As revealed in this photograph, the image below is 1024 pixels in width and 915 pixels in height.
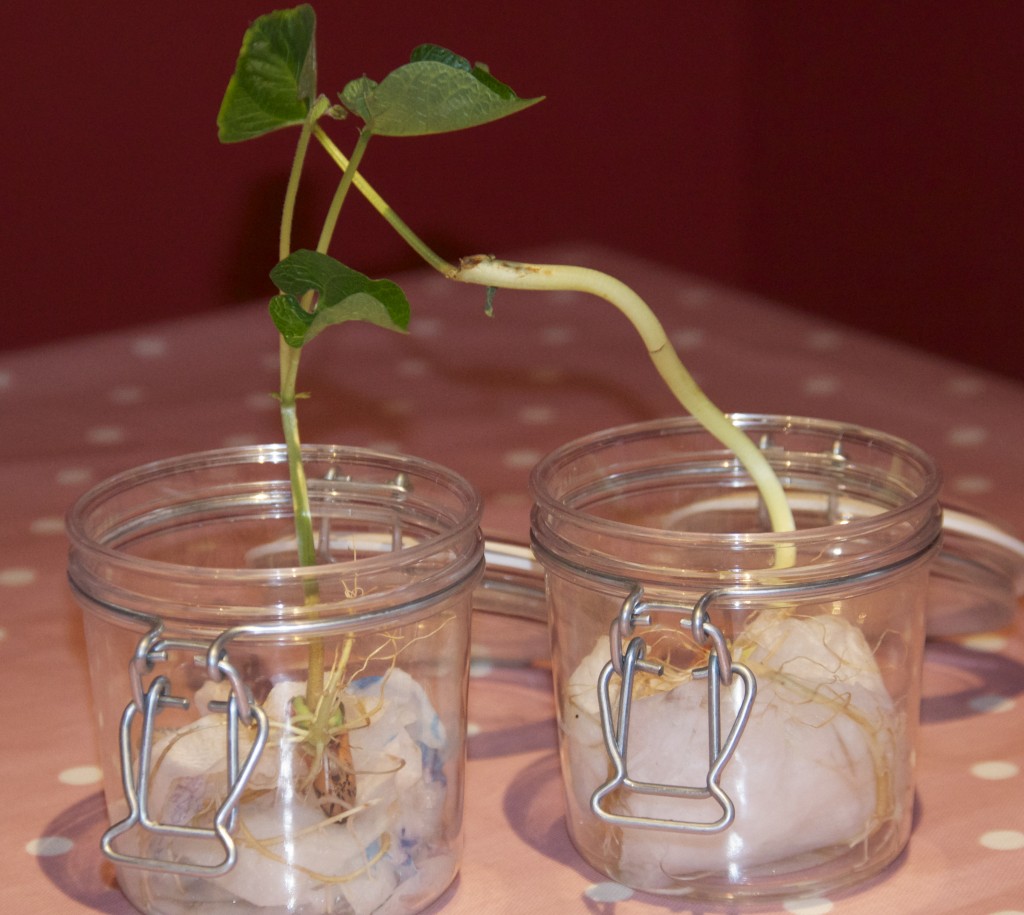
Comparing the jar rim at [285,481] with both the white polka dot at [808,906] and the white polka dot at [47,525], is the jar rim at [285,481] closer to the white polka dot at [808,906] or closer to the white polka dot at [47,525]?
the white polka dot at [808,906]

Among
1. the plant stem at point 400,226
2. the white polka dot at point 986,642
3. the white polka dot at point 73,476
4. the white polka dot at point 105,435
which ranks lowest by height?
the white polka dot at point 105,435

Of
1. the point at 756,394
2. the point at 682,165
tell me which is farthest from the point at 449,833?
the point at 682,165

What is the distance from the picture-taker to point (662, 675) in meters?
0.44

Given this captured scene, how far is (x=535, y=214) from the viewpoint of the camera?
159cm

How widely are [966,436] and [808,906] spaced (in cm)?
50

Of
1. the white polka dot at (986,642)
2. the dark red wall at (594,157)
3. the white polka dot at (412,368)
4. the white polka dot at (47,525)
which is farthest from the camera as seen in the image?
the dark red wall at (594,157)

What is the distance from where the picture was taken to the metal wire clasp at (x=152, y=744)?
404mm

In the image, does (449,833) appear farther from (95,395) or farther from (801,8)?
(801,8)

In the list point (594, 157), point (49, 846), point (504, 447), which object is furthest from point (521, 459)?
point (594, 157)

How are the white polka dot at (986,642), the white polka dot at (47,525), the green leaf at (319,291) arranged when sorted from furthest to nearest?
1. the white polka dot at (47,525)
2. the white polka dot at (986,642)
3. the green leaf at (319,291)

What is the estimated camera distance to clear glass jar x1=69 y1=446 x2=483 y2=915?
0.42m

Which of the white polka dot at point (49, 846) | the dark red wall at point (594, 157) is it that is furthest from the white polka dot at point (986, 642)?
the dark red wall at point (594, 157)

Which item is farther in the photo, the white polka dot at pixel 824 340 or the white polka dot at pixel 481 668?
the white polka dot at pixel 824 340

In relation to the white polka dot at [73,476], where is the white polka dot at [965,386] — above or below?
above
